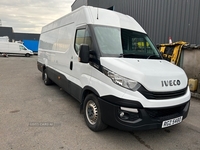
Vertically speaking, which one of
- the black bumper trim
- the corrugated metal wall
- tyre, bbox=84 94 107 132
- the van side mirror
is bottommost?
tyre, bbox=84 94 107 132

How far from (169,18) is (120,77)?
730cm

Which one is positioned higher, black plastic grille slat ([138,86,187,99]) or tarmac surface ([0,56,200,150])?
black plastic grille slat ([138,86,187,99])

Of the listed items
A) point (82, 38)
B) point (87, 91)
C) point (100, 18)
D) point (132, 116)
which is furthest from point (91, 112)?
point (100, 18)

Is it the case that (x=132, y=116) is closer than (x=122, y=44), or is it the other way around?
(x=132, y=116)

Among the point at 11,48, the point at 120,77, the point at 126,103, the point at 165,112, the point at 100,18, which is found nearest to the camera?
the point at 126,103

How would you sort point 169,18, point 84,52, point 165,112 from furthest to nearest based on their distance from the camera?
point 169,18 < point 84,52 < point 165,112

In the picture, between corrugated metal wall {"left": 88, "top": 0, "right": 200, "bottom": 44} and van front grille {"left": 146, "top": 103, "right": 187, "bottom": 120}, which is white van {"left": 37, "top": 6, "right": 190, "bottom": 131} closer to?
van front grille {"left": 146, "top": 103, "right": 187, "bottom": 120}

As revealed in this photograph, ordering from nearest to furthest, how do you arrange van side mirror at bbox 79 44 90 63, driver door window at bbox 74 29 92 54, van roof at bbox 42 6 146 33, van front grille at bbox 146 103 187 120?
van front grille at bbox 146 103 187 120 < van side mirror at bbox 79 44 90 63 < driver door window at bbox 74 29 92 54 < van roof at bbox 42 6 146 33

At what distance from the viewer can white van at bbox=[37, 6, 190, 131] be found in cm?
271

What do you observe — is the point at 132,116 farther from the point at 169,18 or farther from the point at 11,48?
the point at 11,48

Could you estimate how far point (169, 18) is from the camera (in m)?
8.60

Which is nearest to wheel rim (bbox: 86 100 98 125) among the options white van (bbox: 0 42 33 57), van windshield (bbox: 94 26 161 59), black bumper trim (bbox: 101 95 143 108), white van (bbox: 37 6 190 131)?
white van (bbox: 37 6 190 131)

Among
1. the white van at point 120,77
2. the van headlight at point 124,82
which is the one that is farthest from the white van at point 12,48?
the van headlight at point 124,82

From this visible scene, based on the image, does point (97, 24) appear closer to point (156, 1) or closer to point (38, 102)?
point (38, 102)
